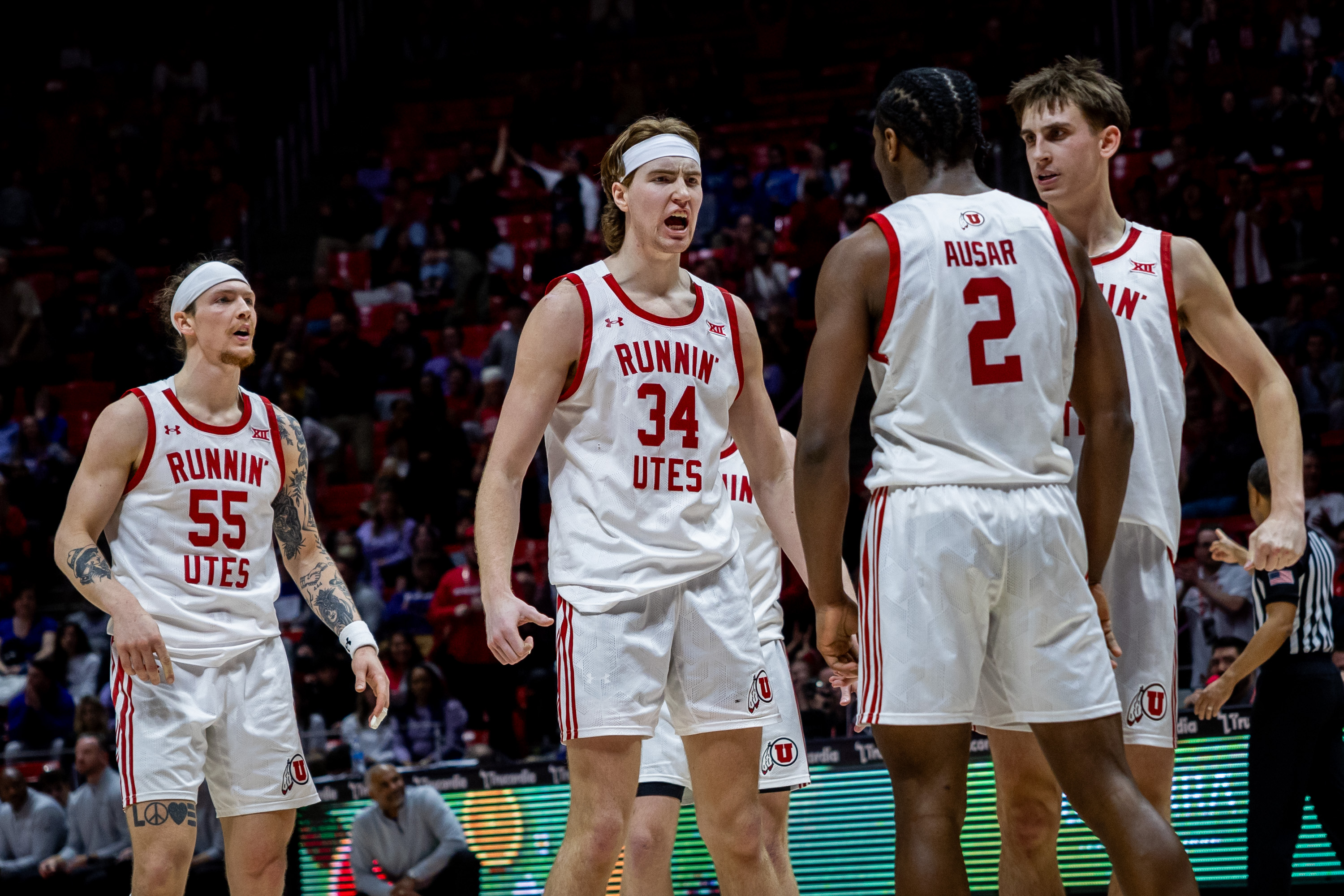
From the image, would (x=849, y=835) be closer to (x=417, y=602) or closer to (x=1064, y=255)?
(x=417, y=602)

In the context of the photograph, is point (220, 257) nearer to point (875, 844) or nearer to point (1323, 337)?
point (875, 844)

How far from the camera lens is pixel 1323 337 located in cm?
1252

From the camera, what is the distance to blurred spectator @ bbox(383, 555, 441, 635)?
12.8 m

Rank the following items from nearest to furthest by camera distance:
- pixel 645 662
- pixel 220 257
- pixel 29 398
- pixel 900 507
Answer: pixel 900 507 → pixel 645 662 → pixel 220 257 → pixel 29 398

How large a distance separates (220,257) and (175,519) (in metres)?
1.29

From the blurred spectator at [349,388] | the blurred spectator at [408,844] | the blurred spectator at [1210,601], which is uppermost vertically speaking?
the blurred spectator at [349,388]

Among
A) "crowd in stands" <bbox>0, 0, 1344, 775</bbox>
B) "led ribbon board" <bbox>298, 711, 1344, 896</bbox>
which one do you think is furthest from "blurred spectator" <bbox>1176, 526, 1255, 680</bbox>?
"led ribbon board" <bbox>298, 711, 1344, 896</bbox>

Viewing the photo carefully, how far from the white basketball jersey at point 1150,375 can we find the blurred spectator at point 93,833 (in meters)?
8.48

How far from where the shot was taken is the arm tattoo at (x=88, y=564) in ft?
18.2

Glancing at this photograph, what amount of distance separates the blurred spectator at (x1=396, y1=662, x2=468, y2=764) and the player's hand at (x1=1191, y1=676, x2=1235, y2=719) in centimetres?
595

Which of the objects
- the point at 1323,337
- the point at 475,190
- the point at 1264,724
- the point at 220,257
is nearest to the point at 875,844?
the point at 1264,724

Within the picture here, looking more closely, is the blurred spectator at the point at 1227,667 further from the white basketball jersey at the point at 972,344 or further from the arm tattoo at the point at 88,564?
the arm tattoo at the point at 88,564

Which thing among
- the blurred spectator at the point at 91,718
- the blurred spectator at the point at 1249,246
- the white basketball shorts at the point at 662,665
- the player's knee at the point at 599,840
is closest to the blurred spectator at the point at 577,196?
the blurred spectator at the point at 1249,246

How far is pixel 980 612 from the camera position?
12.7 ft
